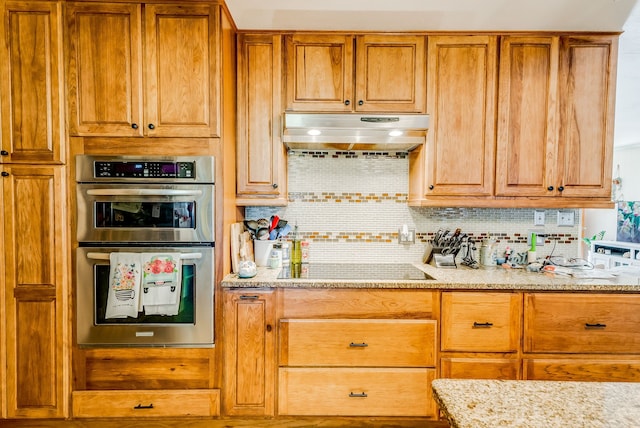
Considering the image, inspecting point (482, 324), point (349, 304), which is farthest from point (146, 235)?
point (482, 324)

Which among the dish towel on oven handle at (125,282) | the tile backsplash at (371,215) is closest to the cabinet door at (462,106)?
the tile backsplash at (371,215)

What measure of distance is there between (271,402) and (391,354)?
2.32ft

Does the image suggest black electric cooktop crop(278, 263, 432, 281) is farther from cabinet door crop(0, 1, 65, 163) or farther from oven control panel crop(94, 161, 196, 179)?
cabinet door crop(0, 1, 65, 163)

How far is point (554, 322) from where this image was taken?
1.84 meters

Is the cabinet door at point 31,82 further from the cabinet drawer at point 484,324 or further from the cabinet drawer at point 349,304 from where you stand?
the cabinet drawer at point 484,324

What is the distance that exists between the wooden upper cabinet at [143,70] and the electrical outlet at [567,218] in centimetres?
241

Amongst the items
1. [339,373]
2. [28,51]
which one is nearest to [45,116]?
[28,51]

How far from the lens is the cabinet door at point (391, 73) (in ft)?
6.78

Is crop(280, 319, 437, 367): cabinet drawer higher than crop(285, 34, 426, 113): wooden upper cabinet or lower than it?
lower

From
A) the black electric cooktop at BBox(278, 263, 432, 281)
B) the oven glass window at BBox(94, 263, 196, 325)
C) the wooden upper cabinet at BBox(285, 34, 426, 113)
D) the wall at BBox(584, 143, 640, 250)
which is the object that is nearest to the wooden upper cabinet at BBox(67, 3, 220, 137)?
the wooden upper cabinet at BBox(285, 34, 426, 113)

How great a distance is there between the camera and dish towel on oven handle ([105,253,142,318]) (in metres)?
1.76

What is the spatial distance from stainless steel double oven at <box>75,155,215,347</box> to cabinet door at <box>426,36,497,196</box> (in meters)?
1.37

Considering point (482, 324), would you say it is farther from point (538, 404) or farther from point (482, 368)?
point (538, 404)

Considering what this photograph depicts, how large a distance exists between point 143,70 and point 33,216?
0.96 metres
